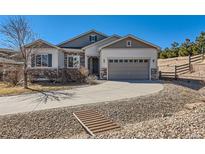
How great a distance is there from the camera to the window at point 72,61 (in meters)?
21.0

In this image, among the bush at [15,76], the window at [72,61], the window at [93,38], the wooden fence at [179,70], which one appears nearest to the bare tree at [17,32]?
the bush at [15,76]

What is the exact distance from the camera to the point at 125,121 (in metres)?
7.03

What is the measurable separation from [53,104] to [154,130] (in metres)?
5.17

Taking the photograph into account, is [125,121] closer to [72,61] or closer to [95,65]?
[72,61]

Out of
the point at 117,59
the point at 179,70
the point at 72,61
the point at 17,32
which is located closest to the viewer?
the point at 17,32

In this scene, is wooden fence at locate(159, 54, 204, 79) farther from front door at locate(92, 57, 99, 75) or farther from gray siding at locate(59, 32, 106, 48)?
gray siding at locate(59, 32, 106, 48)

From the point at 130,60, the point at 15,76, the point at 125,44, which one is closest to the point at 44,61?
the point at 15,76

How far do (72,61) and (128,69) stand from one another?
6.10 meters

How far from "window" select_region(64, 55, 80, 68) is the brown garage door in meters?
3.60

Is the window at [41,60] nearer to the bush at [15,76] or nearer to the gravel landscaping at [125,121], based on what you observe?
the bush at [15,76]

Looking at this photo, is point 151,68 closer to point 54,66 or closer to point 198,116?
point 54,66
